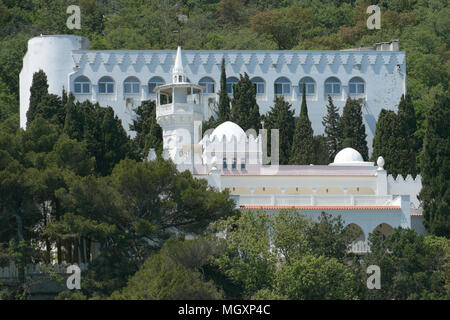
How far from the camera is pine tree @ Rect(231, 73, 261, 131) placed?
225ft

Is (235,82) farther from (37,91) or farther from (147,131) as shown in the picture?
(37,91)

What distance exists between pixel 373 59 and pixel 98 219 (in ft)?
119

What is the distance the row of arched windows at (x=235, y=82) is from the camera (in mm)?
81750

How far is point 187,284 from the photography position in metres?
47.3

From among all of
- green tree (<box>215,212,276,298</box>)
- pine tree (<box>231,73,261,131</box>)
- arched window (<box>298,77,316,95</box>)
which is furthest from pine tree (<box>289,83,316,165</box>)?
arched window (<box>298,77,316,95</box>)

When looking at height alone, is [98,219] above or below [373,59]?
below

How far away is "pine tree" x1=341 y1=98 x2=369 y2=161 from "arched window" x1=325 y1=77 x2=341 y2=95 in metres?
5.92

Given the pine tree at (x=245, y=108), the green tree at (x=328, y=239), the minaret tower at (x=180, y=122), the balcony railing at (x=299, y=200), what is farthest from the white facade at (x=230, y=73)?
the green tree at (x=328, y=239)

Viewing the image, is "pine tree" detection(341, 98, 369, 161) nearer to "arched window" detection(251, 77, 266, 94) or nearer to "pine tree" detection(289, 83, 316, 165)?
"pine tree" detection(289, 83, 316, 165)

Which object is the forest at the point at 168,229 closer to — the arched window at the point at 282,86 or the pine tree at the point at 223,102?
the pine tree at the point at 223,102

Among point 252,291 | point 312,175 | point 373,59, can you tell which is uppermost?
point 373,59

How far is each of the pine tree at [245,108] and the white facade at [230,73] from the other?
863 centimetres
